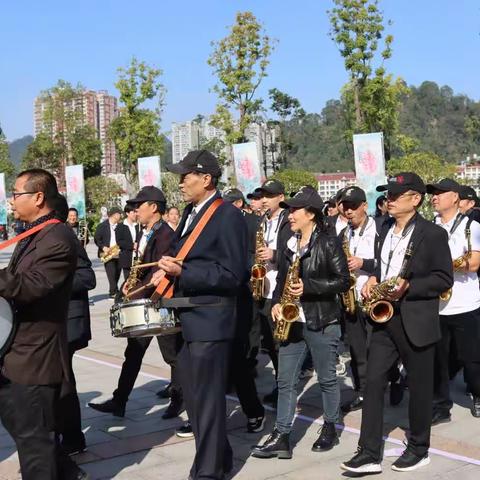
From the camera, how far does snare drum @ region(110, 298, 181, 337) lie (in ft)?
14.9

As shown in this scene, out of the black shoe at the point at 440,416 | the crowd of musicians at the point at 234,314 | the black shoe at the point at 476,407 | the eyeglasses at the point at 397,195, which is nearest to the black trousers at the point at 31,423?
the crowd of musicians at the point at 234,314

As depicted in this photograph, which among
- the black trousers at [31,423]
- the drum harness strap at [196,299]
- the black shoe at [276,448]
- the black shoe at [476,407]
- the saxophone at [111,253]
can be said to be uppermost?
the drum harness strap at [196,299]

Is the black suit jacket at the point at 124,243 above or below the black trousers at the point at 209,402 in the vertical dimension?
above

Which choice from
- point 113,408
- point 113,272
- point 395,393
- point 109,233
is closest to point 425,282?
point 395,393

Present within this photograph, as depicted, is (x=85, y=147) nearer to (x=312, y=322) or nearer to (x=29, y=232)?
(x=312, y=322)

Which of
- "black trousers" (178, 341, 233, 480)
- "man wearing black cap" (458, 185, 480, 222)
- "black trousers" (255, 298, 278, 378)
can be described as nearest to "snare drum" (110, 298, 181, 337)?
"black trousers" (178, 341, 233, 480)

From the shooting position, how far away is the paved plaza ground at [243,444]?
4.81m

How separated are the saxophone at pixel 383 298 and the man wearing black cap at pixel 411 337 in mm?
11

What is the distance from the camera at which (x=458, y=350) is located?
19.7 feet

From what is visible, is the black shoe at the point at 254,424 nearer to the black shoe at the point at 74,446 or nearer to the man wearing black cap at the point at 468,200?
the black shoe at the point at 74,446

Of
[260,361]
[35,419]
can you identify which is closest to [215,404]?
[35,419]

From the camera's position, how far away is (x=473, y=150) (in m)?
131

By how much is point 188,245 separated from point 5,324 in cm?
118

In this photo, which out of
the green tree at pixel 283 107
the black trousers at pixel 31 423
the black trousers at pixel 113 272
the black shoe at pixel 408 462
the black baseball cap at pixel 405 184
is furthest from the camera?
the green tree at pixel 283 107
